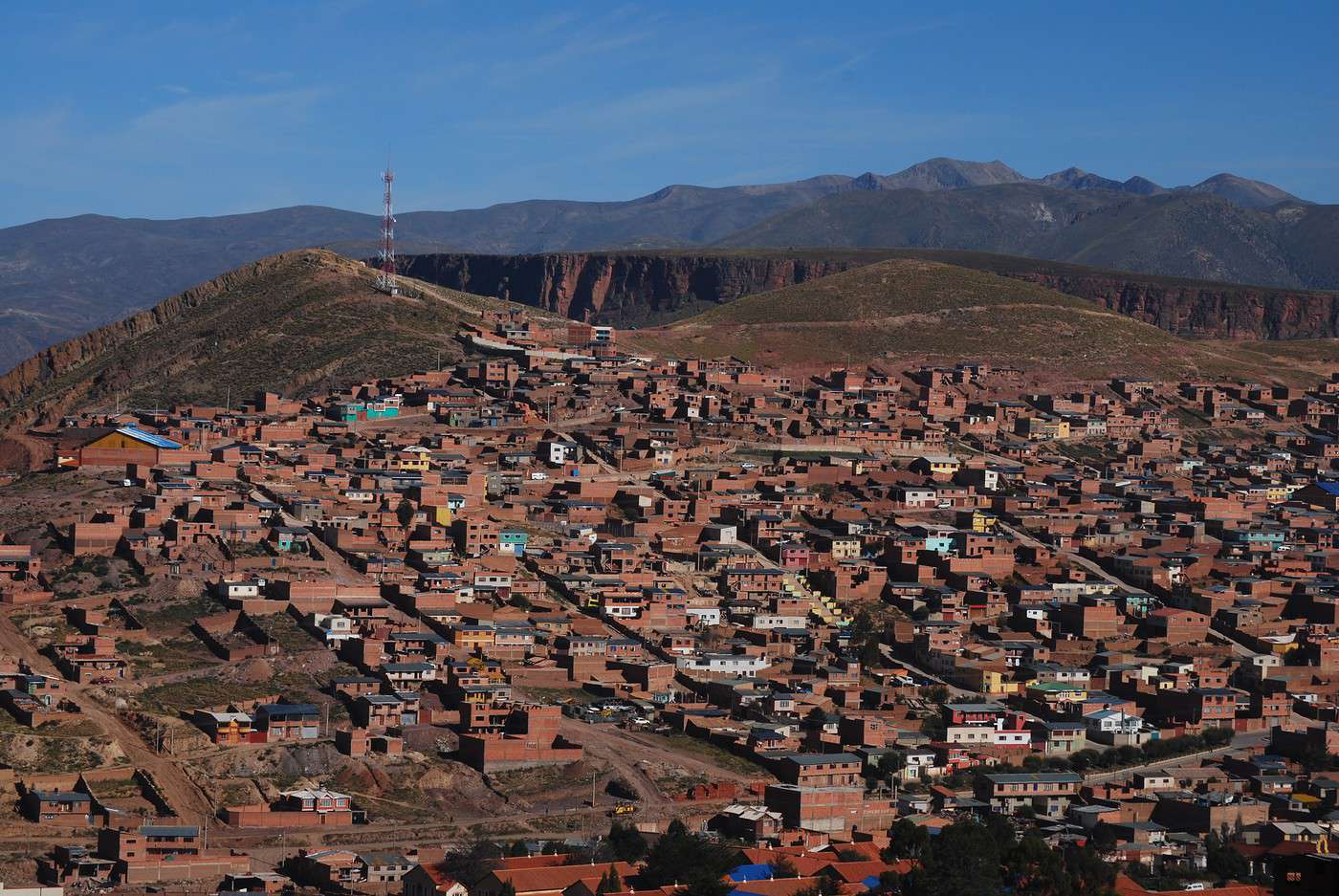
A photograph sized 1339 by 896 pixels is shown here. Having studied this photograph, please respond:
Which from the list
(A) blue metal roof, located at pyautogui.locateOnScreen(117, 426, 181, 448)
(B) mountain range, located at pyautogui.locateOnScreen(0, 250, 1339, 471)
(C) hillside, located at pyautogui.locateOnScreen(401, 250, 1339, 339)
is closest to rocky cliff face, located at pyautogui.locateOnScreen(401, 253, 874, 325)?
(C) hillside, located at pyautogui.locateOnScreen(401, 250, 1339, 339)

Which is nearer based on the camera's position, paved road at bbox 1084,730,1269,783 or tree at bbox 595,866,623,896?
tree at bbox 595,866,623,896

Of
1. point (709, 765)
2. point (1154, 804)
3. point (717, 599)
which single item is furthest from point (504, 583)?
point (1154, 804)

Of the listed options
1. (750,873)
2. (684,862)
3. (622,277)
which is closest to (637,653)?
(750,873)

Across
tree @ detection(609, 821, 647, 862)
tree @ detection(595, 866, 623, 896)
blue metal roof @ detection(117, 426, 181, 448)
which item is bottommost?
tree @ detection(609, 821, 647, 862)

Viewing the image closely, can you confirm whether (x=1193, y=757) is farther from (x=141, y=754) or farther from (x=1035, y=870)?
(x=141, y=754)

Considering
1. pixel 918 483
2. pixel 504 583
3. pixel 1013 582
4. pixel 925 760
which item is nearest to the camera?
pixel 925 760

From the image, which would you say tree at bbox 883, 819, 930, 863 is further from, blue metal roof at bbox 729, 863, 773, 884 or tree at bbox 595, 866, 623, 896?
tree at bbox 595, 866, 623, 896

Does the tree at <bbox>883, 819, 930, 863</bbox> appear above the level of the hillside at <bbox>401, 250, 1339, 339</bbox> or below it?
below

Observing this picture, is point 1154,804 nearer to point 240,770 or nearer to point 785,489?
point 240,770
